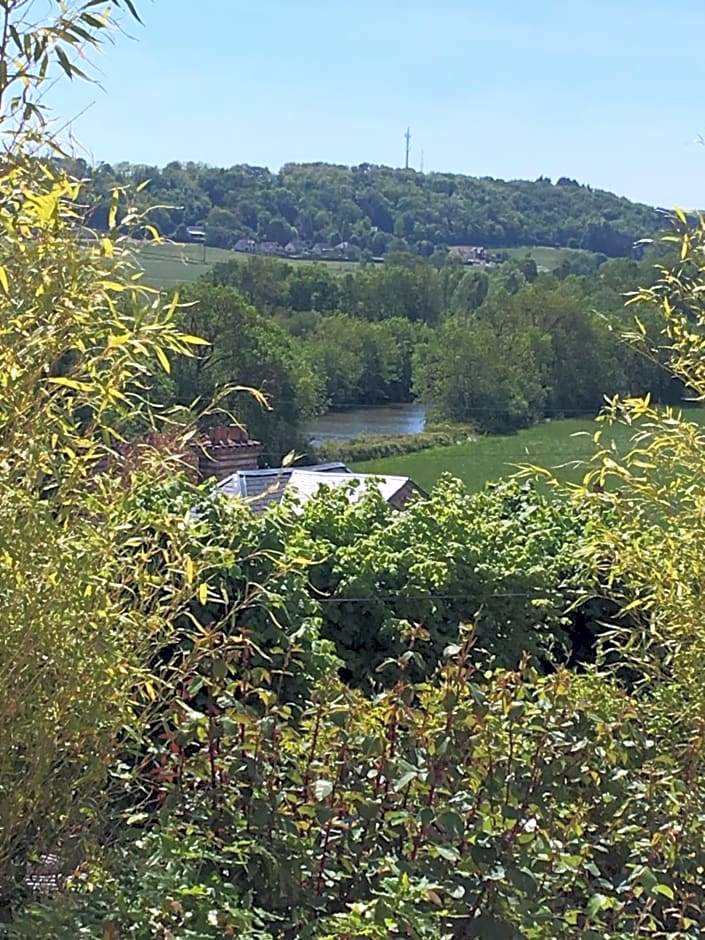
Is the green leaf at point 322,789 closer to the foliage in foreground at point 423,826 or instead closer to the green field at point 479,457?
the foliage in foreground at point 423,826

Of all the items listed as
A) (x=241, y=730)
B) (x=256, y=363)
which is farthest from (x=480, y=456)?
(x=241, y=730)

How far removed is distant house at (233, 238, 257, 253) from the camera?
21075 mm

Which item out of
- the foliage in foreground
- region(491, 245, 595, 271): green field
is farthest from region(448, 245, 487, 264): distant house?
the foliage in foreground

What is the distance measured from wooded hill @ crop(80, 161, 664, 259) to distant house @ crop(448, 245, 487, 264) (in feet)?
1.13

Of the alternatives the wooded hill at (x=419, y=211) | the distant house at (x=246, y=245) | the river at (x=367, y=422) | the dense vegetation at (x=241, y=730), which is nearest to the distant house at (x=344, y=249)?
the wooded hill at (x=419, y=211)

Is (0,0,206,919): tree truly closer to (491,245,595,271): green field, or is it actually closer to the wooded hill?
the wooded hill

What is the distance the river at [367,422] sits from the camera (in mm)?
23109

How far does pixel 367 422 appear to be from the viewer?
26.6 m

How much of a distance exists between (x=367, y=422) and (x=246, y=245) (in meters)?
5.22

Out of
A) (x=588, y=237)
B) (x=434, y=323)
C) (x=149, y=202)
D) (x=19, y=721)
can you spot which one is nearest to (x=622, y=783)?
(x=19, y=721)

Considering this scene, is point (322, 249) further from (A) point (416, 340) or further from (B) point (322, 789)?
(B) point (322, 789)

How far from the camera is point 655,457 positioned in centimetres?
250

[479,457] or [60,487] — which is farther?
[479,457]

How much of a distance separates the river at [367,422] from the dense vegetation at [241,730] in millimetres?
18825
